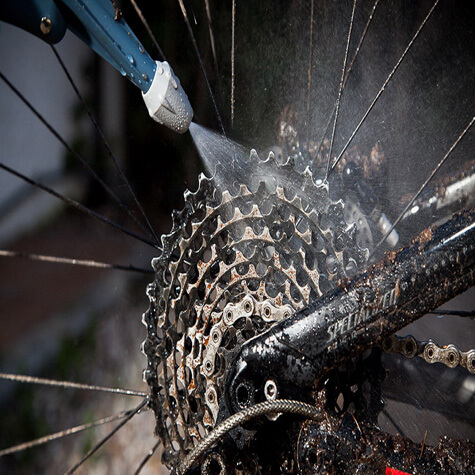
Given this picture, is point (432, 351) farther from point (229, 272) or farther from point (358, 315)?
point (229, 272)

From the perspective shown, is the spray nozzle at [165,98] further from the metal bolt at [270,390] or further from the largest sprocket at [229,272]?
the metal bolt at [270,390]

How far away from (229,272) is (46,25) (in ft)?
1.03

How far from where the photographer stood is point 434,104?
0.73 m

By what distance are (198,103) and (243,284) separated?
437 millimetres

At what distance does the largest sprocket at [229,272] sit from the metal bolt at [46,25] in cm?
23

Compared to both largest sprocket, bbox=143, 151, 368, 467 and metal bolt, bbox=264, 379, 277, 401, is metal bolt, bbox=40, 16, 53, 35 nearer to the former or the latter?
largest sprocket, bbox=143, 151, 368, 467

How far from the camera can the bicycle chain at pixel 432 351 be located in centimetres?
50

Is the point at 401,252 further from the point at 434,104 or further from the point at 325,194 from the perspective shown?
the point at 434,104

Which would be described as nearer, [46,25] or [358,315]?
[358,315]

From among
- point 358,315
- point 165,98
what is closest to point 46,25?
point 165,98

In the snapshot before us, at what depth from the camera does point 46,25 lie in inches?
23.6

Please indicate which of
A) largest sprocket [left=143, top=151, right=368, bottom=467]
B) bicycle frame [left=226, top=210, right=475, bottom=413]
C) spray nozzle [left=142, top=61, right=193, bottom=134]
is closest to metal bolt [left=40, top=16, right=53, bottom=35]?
spray nozzle [left=142, top=61, right=193, bottom=134]

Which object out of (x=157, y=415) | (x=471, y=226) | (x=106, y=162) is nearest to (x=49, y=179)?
(x=106, y=162)

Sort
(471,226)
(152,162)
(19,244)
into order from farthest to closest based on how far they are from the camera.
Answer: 1. (152,162)
2. (19,244)
3. (471,226)
